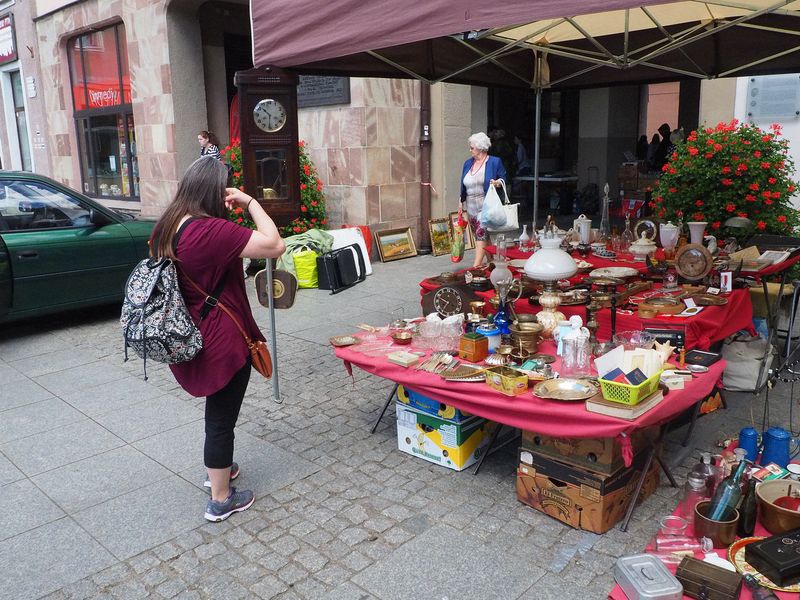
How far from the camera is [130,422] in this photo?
4.72 meters

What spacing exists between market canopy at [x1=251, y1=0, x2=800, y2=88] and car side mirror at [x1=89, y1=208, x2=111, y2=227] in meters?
3.32

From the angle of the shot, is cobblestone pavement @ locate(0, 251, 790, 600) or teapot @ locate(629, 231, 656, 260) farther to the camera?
teapot @ locate(629, 231, 656, 260)

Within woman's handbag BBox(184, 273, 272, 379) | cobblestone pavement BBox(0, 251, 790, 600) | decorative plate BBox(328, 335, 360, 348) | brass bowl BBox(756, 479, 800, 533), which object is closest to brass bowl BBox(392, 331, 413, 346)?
decorative plate BBox(328, 335, 360, 348)

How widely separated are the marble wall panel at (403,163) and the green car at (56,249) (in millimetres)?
4141

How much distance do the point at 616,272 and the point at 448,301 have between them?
54.4 inches

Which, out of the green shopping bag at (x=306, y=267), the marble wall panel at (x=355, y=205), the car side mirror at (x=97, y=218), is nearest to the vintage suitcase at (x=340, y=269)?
the green shopping bag at (x=306, y=267)

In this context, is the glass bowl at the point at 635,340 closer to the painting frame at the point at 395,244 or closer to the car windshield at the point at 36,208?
the car windshield at the point at 36,208

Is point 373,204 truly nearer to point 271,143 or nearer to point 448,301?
point 271,143

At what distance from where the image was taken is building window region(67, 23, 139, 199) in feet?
42.1

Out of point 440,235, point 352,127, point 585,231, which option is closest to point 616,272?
point 585,231

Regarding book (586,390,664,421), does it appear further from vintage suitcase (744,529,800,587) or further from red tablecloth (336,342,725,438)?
vintage suitcase (744,529,800,587)

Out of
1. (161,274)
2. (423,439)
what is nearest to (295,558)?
(423,439)

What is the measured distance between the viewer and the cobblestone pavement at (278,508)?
296 cm

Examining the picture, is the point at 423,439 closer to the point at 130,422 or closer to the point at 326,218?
the point at 130,422
